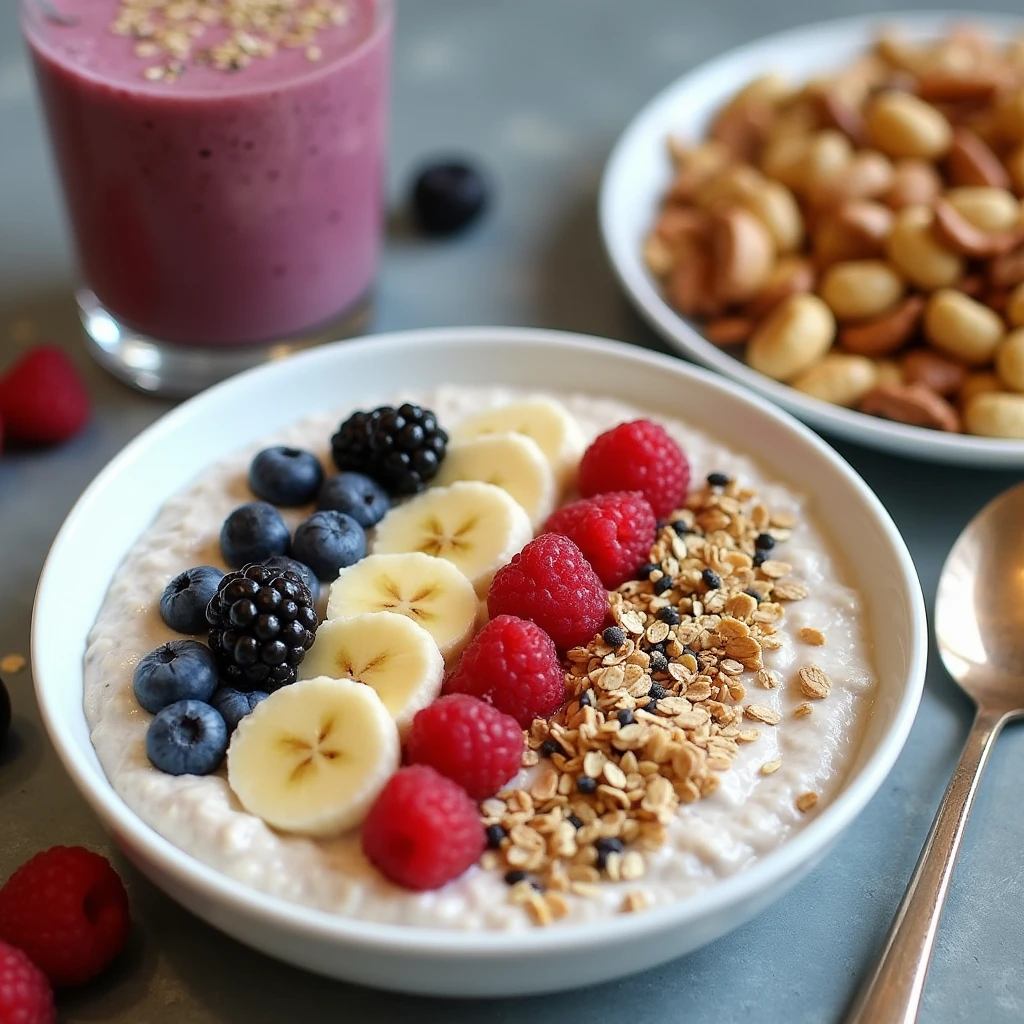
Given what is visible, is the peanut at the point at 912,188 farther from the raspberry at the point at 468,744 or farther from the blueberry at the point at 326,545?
the raspberry at the point at 468,744

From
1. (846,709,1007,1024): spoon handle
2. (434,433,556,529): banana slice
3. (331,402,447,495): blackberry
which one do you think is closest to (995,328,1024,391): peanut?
(846,709,1007,1024): spoon handle

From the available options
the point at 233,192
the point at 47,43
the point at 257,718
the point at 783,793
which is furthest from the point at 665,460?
the point at 47,43

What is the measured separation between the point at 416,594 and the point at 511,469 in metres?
0.24

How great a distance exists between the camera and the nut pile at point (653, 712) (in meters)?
1.13

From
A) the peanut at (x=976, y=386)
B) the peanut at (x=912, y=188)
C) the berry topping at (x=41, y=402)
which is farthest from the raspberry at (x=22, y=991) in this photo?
the peanut at (x=912, y=188)

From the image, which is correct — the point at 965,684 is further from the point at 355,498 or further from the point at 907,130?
the point at 907,130

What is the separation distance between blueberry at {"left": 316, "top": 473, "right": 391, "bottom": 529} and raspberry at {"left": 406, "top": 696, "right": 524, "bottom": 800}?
365 mm

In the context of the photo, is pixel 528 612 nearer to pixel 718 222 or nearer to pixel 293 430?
pixel 293 430

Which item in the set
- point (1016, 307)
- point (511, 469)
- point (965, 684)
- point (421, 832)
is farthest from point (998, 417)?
point (421, 832)

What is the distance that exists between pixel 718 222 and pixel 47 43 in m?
1.05

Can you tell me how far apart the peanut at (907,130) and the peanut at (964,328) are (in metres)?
0.36

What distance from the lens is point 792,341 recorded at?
1.84m

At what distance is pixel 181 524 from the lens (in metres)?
1.48

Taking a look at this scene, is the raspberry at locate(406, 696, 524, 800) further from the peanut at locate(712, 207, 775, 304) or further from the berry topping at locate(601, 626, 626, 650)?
the peanut at locate(712, 207, 775, 304)
